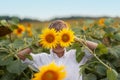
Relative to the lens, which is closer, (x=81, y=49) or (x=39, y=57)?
(x=81, y=49)

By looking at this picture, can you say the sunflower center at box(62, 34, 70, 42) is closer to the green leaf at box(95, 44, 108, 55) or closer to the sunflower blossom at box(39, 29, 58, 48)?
the sunflower blossom at box(39, 29, 58, 48)

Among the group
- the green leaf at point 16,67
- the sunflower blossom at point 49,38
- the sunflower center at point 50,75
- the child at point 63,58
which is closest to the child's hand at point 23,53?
the child at point 63,58

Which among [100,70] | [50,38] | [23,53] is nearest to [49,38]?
[50,38]

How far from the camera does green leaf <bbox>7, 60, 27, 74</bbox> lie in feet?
8.76

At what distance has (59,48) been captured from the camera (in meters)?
2.80

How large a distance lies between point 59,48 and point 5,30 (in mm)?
702

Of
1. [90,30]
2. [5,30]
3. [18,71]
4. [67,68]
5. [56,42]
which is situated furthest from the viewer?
[90,30]

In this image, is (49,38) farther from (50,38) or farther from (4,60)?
(4,60)

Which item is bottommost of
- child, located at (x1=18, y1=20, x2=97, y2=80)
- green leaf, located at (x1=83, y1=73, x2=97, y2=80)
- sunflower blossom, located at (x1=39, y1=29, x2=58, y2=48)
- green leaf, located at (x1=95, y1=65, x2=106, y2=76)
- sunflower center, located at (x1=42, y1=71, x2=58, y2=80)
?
green leaf, located at (x1=83, y1=73, x2=97, y2=80)

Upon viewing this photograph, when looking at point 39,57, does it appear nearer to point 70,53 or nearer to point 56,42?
point 70,53

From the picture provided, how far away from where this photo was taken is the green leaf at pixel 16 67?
8.76 feet

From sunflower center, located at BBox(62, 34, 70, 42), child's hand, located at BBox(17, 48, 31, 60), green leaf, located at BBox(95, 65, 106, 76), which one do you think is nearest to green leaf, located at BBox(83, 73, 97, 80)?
green leaf, located at BBox(95, 65, 106, 76)

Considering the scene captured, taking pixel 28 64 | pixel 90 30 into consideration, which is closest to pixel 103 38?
pixel 90 30

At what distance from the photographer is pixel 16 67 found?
2.68 metres
